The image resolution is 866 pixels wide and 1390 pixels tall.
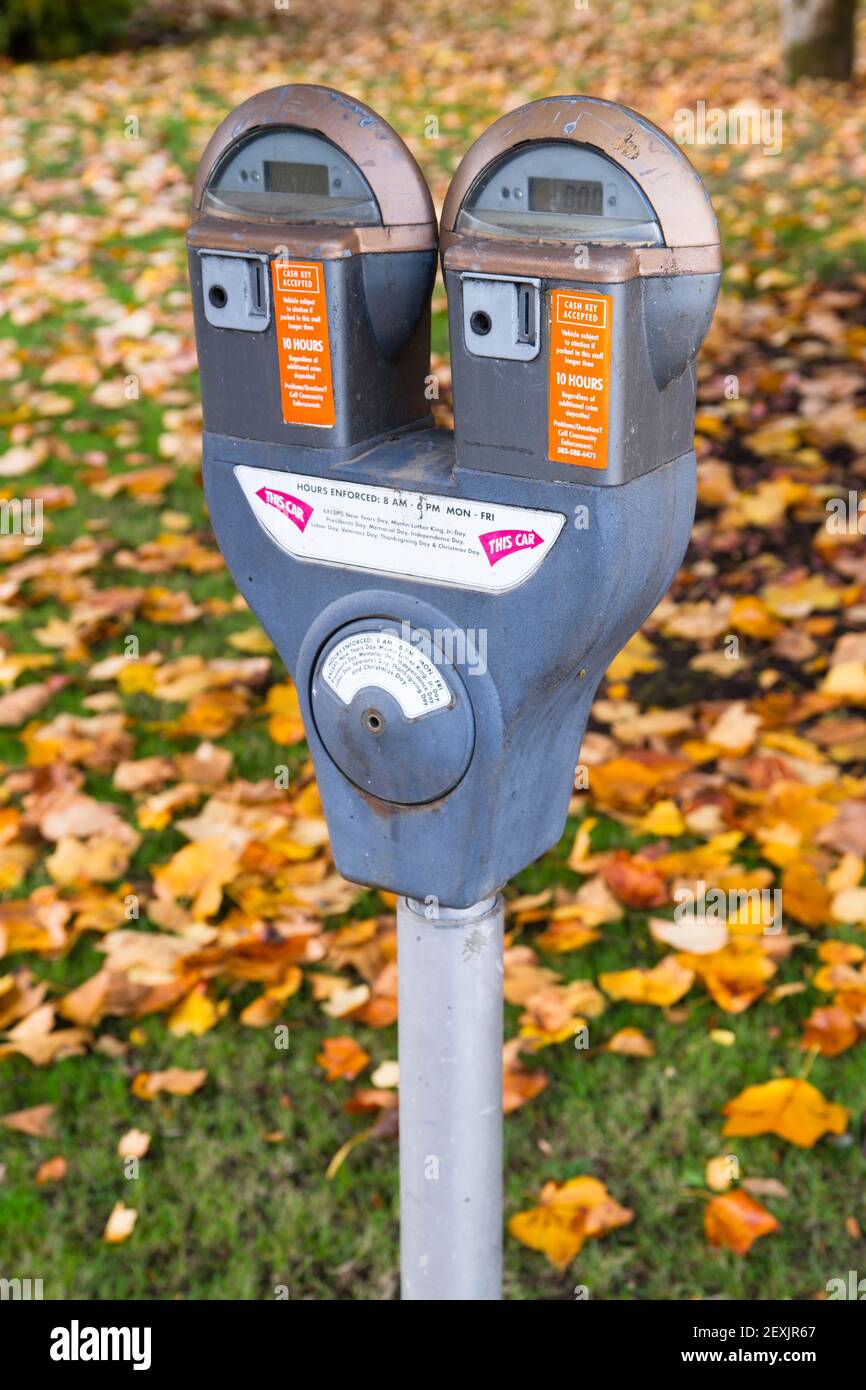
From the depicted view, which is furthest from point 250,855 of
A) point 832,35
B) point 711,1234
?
point 832,35

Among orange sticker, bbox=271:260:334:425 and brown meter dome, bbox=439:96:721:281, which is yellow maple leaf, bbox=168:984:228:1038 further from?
Result: brown meter dome, bbox=439:96:721:281

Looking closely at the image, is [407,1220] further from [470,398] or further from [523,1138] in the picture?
[470,398]

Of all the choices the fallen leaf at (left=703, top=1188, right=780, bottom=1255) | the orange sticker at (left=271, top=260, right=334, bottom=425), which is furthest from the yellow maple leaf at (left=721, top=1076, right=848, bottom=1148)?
the orange sticker at (left=271, top=260, right=334, bottom=425)

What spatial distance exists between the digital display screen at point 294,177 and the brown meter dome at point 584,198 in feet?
0.53

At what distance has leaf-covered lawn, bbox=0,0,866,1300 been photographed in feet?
7.12

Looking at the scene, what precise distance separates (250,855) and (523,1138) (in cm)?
81

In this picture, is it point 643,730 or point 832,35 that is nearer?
point 643,730

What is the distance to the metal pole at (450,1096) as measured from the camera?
155cm

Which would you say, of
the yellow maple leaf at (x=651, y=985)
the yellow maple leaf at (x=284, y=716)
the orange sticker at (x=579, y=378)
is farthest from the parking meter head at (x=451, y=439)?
the yellow maple leaf at (x=284, y=716)

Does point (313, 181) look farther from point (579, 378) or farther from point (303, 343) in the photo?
point (579, 378)

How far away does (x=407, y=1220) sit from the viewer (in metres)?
1.66


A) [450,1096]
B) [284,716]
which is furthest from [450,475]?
[284,716]

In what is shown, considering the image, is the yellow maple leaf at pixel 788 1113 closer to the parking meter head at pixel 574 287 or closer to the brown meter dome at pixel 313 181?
the parking meter head at pixel 574 287

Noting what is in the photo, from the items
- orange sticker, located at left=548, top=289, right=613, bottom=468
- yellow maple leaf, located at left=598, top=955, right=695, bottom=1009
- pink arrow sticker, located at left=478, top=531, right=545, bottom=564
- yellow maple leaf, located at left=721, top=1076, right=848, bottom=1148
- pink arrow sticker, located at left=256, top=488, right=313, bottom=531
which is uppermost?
orange sticker, located at left=548, top=289, right=613, bottom=468
